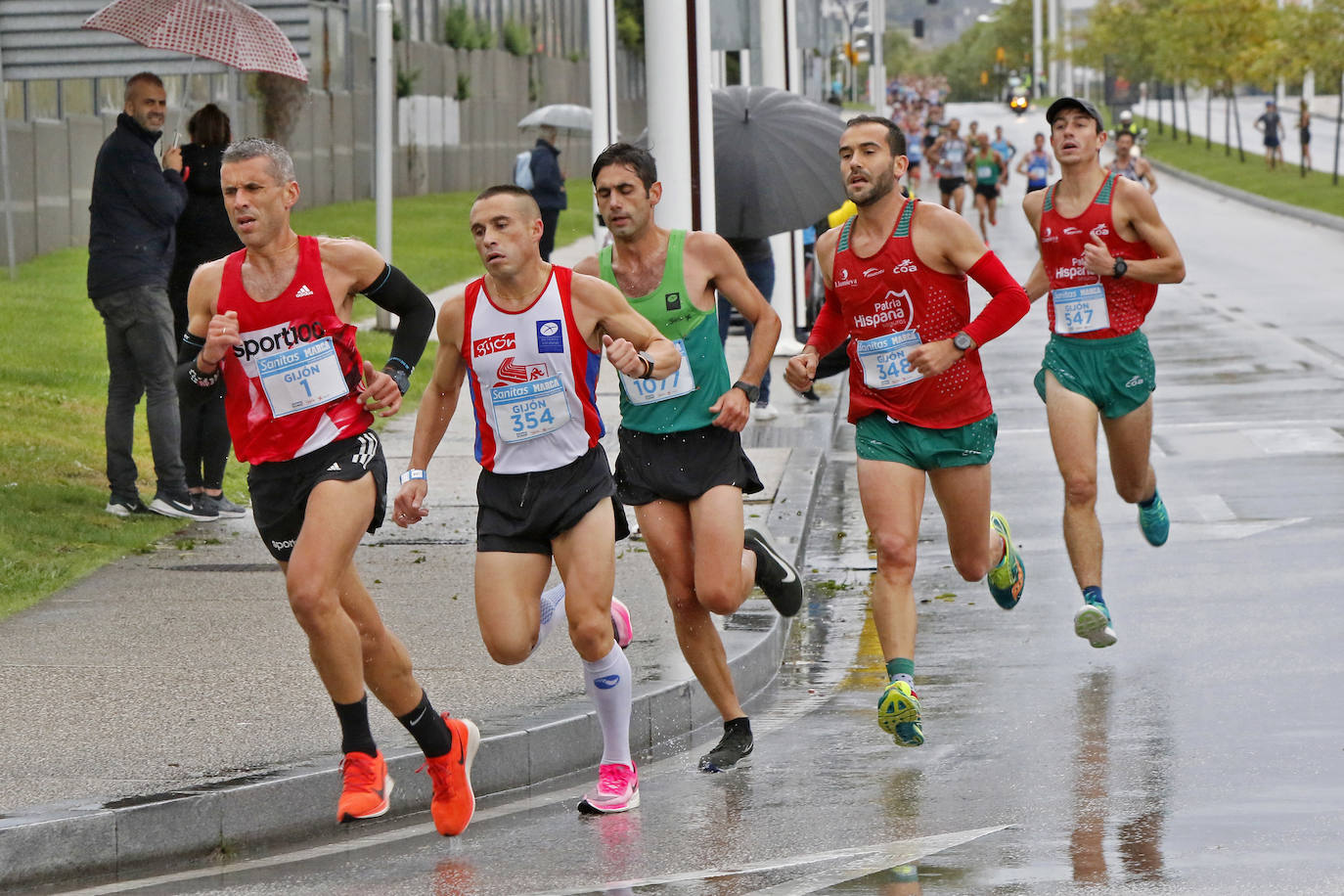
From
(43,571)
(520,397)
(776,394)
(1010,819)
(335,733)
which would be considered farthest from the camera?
(776,394)

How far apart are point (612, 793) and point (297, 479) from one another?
1320mm

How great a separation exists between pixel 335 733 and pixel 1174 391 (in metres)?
12.0

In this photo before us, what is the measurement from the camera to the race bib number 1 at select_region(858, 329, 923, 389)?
7145 mm

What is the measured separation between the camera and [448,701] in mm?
7355

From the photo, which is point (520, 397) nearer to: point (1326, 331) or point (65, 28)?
point (65, 28)

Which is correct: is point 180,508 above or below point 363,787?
above

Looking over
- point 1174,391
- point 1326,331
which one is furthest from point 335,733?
point 1326,331

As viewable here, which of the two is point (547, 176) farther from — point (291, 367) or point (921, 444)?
point (291, 367)

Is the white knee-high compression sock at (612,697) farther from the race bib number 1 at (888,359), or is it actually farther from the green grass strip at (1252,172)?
the green grass strip at (1252,172)

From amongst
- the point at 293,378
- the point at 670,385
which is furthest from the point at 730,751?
the point at 293,378

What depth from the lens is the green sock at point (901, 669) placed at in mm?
6765

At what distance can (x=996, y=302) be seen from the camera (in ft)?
23.2

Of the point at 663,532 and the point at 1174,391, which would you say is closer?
the point at 663,532

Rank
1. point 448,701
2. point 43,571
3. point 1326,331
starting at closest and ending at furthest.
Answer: point 448,701 < point 43,571 < point 1326,331
